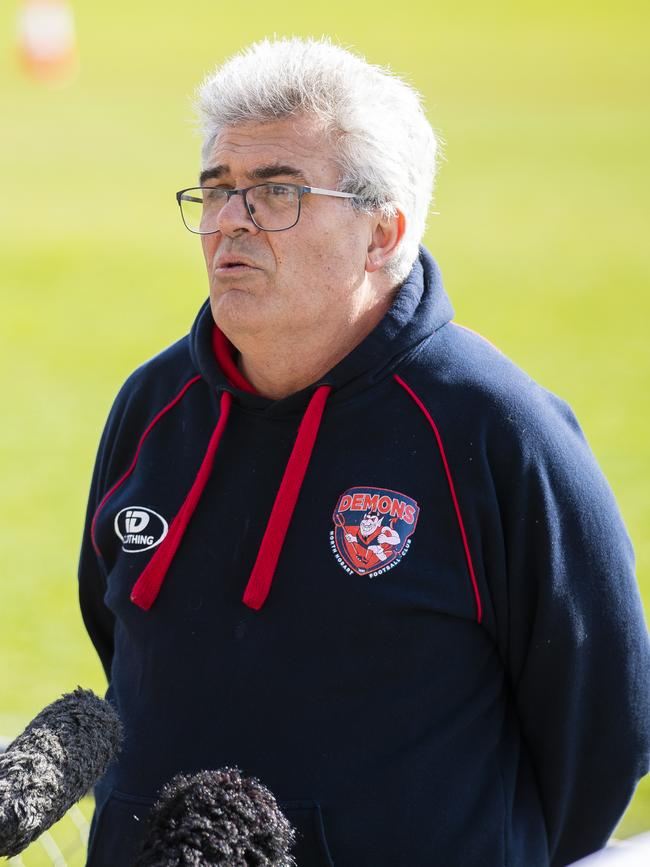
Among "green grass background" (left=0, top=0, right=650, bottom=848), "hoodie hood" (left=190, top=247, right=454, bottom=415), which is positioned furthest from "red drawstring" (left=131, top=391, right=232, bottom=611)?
"green grass background" (left=0, top=0, right=650, bottom=848)

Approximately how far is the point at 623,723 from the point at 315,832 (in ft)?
2.06

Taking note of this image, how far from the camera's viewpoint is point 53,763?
1.97 metres

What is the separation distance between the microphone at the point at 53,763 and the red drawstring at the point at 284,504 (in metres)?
0.37

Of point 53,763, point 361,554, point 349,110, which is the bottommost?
point 53,763

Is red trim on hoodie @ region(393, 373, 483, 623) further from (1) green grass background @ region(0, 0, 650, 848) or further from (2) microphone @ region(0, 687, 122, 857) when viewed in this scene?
(1) green grass background @ region(0, 0, 650, 848)

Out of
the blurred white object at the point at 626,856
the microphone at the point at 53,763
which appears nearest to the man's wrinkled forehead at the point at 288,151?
the microphone at the point at 53,763

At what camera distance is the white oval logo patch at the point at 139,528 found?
2566 mm

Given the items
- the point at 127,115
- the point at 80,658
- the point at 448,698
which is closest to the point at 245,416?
the point at 448,698

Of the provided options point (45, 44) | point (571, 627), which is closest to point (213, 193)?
point (571, 627)

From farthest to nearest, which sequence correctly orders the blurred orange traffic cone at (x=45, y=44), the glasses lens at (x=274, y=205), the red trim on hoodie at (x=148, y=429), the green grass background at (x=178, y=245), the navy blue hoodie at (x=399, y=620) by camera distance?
the blurred orange traffic cone at (x=45, y=44)
the green grass background at (x=178, y=245)
the red trim on hoodie at (x=148, y=429)
the glasses lens at (x=274, y=205)
the navy blue hoodie at (x=399, y=620)

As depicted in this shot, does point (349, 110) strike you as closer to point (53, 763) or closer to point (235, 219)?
point (235, 219)

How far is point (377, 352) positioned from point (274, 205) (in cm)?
35

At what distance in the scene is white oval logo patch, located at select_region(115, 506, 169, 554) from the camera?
2566mm

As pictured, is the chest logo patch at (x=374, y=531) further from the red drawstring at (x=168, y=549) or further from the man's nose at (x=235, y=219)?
the man's nose at (x=235, y=219)
